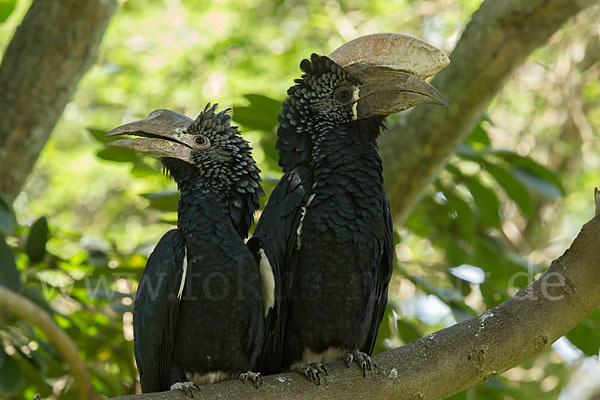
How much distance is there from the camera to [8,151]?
4426 millimetres

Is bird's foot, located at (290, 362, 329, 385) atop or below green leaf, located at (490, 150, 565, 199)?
below

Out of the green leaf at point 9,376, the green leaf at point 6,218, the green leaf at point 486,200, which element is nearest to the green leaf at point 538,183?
the green leaf at point 486,200

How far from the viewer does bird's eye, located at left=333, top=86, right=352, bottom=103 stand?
11.4 feet

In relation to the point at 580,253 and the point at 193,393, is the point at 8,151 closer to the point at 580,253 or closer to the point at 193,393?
the point at 193,393

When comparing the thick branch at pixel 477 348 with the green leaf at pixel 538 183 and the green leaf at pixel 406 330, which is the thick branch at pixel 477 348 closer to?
the green leaf at pixel 406 330

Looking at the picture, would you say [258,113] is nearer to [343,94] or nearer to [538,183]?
[343,94]

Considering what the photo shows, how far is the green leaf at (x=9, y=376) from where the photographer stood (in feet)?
11.9

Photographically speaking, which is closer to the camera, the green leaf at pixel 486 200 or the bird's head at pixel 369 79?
the bird's head at pixel 369 79

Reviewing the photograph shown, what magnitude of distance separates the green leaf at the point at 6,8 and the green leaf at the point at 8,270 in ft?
4.92

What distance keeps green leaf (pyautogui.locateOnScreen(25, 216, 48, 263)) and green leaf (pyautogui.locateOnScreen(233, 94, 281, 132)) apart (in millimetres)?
1343

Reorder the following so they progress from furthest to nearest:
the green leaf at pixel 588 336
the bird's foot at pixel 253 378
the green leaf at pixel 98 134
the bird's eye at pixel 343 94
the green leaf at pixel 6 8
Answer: the green leaf at pixel 6 8 < the green leaf at pixel 98 134 < the green leaf at pixel 588 336 < the bird's eye at pixel 343 94 < the bird's foot at pixel 253 378

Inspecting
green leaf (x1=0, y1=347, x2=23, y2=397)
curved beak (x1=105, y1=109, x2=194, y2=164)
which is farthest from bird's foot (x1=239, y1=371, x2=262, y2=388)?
green leaf (x1=0, y1=347, x2=23, y2=397)

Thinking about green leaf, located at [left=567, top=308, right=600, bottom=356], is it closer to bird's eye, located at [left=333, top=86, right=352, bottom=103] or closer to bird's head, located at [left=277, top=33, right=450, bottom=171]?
bird's head, located at [left=277, top=33, right=450, bottom=171]

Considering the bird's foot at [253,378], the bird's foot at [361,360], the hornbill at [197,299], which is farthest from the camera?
the hornbill at [197,299]
